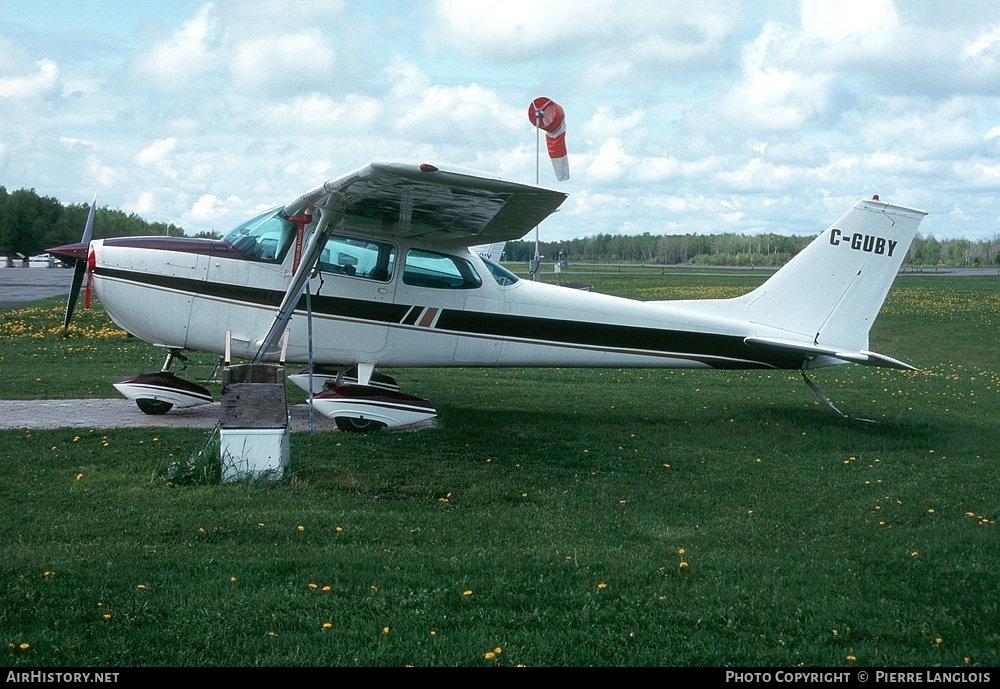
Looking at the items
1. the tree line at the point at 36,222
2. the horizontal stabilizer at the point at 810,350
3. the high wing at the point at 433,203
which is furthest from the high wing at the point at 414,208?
the tree line at the point at 36,222

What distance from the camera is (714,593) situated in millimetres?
4801

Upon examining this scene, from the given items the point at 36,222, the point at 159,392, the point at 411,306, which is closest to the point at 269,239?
the point at 411,306

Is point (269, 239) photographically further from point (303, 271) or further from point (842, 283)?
point (842, 283)

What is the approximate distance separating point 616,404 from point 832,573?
697cm

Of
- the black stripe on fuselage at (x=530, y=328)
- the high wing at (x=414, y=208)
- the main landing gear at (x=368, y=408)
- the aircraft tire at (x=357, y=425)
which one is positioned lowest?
the aircraft tire at (x=357, y=425)

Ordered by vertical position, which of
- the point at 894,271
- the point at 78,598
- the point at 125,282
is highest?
the point at 894,271

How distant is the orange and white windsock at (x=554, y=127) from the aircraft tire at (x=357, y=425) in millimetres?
7516

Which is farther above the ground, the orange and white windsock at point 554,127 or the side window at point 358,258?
the orange and white windsock at point 554,127

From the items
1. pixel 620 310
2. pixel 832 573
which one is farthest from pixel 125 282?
pixel 832 573

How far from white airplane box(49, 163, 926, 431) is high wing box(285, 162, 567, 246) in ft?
0.15

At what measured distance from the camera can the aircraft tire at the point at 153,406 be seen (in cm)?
1002

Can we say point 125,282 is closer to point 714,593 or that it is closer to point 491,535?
point 491,535

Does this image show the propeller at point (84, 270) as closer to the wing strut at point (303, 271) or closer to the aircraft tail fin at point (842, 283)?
the wing strut at point (303, 271)

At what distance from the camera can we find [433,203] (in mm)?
8398
